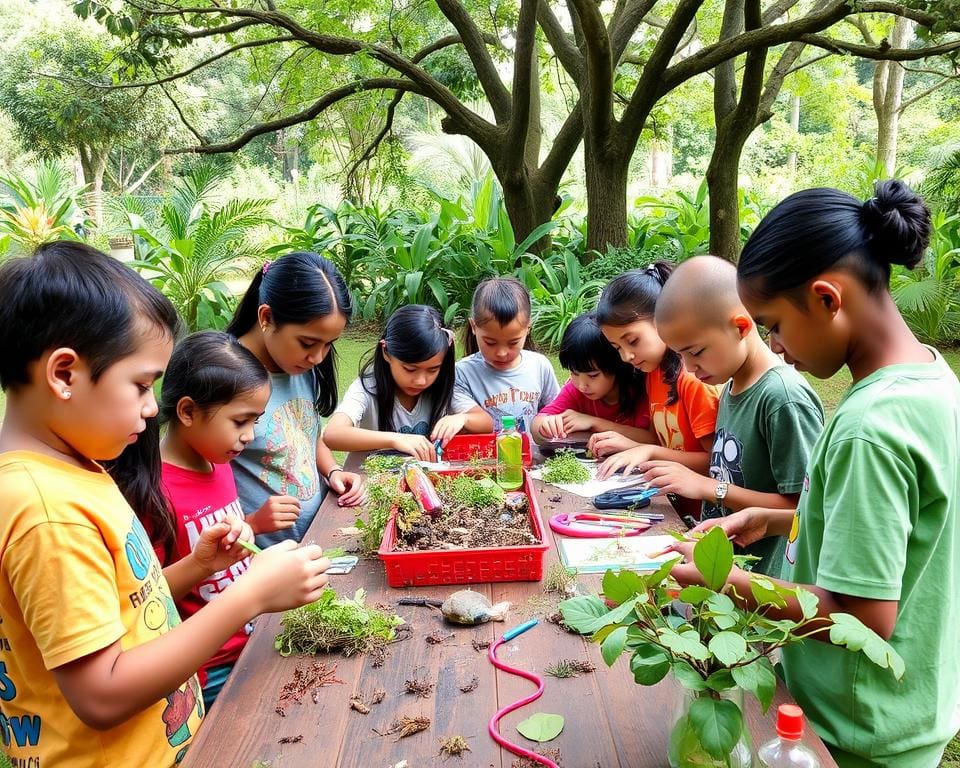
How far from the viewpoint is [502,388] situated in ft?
11.3

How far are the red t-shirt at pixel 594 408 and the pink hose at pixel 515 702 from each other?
1.62 meters

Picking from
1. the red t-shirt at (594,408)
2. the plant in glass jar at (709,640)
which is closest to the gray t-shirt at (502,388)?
the red t-shirt at (594,408)

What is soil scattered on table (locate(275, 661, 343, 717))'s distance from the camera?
1.39 m

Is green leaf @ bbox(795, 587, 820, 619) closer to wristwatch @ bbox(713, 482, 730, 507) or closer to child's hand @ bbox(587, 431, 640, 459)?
wristwatch @ bbox(713, 482, 730, 507)

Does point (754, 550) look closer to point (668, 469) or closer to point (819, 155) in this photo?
point (668, 469)

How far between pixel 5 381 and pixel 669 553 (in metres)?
1.51

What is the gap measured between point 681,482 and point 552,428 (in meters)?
0.88

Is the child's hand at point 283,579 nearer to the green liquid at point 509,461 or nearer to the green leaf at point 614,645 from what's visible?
the green leaf at point 614,645

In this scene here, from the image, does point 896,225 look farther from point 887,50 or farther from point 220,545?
point 887,50

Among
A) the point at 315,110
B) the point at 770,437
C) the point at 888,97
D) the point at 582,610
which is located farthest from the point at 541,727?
the point at 888,97

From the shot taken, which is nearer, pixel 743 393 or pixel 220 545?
pixel 220 545

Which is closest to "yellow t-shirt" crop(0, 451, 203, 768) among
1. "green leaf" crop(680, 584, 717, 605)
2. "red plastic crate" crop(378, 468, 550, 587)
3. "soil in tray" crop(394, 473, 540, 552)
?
"red plastic crate" crop(378, 468, 550, 587)

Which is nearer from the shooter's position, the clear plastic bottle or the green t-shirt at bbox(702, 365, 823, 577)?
the clear plastic bottle

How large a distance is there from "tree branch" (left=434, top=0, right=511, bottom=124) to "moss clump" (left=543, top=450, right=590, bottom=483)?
6538 millimetres
